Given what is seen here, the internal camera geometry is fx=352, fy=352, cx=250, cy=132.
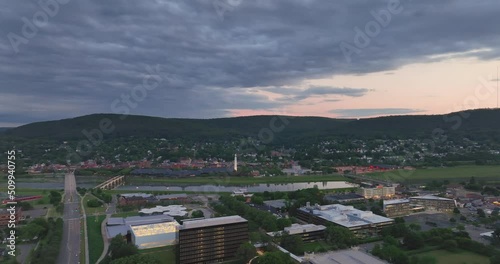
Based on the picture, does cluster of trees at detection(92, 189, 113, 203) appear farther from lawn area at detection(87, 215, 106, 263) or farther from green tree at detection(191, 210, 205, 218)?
green tree at detection(191, 210, 205, 218)

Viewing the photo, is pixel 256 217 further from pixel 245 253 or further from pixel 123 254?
pixel 123 254

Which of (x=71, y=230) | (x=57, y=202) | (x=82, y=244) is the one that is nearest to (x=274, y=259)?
(x=82, y=244)

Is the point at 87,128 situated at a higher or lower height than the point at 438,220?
higher

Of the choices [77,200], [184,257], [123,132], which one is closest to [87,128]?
[123,132]

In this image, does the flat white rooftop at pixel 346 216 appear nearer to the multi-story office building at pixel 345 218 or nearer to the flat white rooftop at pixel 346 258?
the multi-story office building at pixel 345 218

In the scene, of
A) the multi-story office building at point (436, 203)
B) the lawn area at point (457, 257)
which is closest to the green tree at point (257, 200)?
the multi-story office building at point (436, 203)

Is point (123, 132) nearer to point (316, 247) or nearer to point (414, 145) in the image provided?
point (414, 145)
